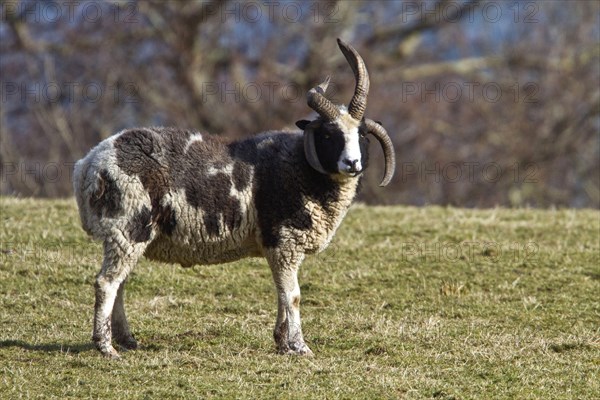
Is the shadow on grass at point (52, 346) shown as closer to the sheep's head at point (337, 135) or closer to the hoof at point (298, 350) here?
the hoof at point (298, 350)

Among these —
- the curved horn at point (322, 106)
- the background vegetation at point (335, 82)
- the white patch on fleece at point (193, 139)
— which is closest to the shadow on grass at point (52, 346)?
the white patch on fleece at point (193, 139)

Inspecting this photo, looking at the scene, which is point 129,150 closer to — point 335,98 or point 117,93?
point 335,98

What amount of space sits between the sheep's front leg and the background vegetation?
78.3 ft

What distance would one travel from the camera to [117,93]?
140 feet

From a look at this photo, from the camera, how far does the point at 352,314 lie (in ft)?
46.2

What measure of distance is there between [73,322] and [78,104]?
101 feet

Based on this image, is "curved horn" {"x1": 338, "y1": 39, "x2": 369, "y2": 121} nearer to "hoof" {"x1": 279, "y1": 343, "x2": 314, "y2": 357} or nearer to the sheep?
the sheep

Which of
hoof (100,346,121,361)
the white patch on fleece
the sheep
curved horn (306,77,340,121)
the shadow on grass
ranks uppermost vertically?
curved horn (306,77,340,121)

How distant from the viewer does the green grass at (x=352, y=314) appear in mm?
10922

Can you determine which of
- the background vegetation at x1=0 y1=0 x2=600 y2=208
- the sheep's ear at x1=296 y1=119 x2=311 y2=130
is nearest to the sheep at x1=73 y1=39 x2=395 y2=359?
the sheep's ear at x1=296 y1=119 x2=311 y2=130

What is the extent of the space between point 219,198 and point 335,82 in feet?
89.0

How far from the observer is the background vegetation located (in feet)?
132

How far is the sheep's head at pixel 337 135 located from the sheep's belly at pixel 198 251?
1.07 meters

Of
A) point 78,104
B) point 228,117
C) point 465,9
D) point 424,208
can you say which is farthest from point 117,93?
point 424,208
